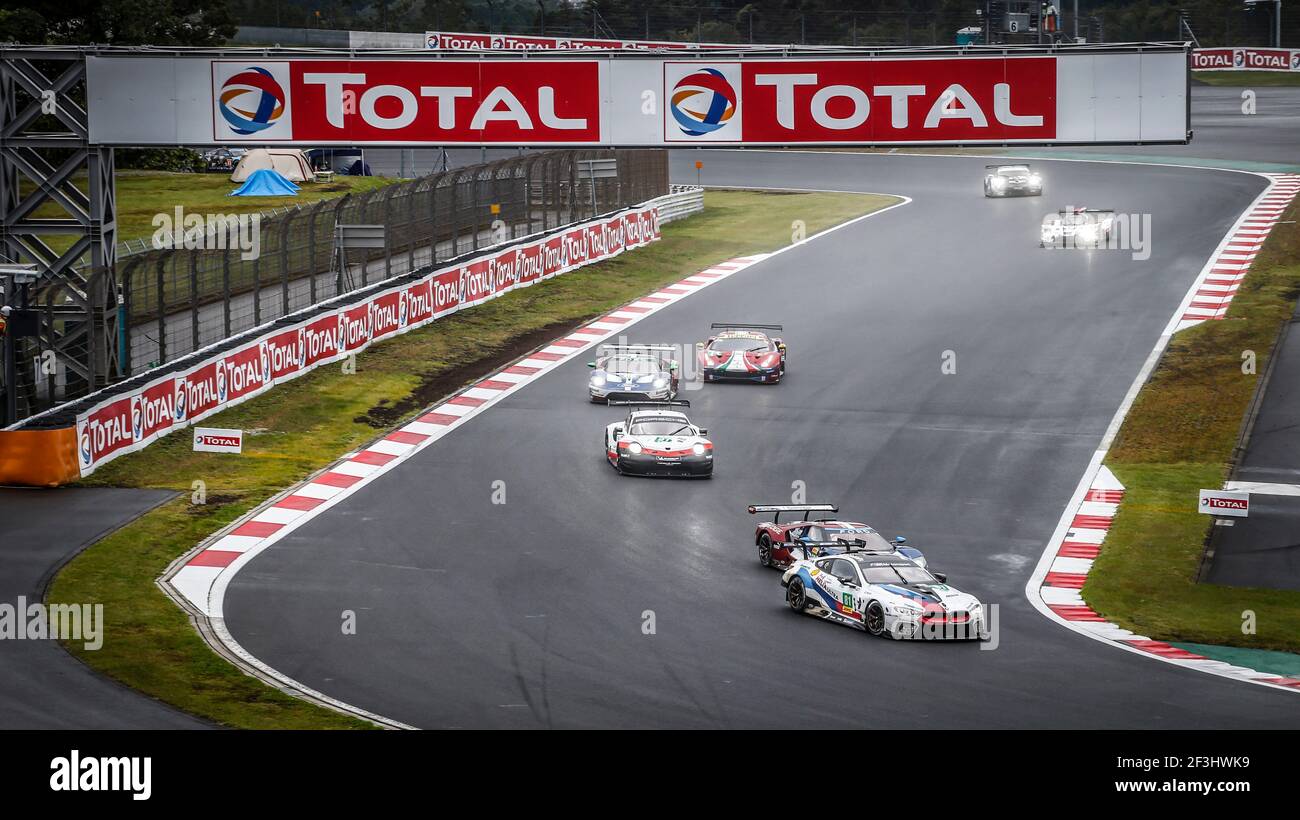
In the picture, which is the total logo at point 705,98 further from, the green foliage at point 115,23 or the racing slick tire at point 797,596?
the green foliage at point 115,23

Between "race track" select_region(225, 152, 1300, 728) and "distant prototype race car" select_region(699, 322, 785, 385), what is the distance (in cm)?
38

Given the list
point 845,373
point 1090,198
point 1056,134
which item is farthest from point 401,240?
point 1090,198

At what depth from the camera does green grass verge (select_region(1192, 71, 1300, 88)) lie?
8481 centimetres

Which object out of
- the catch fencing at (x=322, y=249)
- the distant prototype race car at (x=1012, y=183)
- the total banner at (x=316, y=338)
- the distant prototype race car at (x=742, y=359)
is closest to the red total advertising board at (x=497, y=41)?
the distant prototype race car at (x=1012, y=183)

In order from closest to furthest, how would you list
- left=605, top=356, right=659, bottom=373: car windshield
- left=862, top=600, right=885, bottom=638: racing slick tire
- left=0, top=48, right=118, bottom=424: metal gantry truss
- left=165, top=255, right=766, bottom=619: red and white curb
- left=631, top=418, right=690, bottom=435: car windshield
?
left=862, top=600, right=885, bottom=638: racing slick tire < left=165, top=255, right=766, bottom=619: red and white curb < left=0, top=48, right=118, bottom=424: metal gantry truss < left=631, top=418, right=690, bottom=435: car windshield < left=605, top=356, right=659, bottom=373: car windshield

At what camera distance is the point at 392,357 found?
36.4 m

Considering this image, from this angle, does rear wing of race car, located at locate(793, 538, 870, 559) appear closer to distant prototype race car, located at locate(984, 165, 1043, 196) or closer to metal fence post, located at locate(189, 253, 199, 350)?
metal fence post, located at locate(189, 253, 199, 350)

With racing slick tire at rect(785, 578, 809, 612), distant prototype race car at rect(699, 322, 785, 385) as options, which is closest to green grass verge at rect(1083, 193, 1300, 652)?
racing slick tire at rect(785, 578, 809, 612)

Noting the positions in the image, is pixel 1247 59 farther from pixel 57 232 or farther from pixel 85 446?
pixel 85 446

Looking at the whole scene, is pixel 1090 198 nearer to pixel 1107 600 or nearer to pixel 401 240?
pixel 401 240

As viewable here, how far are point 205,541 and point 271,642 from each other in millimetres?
5227

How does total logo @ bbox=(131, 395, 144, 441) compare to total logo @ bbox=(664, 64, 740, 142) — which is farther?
total logo @ bbox=(131, 395, 144, 441)

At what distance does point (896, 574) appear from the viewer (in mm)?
21250

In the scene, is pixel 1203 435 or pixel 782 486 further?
pixel 1203 435
